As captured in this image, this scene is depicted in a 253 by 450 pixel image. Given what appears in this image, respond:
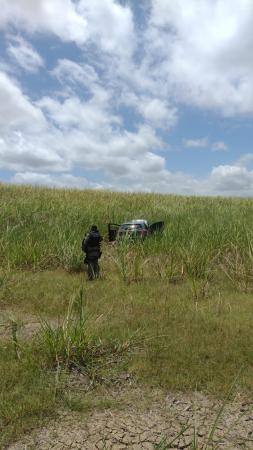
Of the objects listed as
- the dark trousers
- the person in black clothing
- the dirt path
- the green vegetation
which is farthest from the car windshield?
the dirt path

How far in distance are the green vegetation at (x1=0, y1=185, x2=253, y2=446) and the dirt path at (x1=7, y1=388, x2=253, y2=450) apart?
7.9 inches

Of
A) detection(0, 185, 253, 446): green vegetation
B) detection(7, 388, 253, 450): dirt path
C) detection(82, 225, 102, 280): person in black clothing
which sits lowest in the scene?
detection(7, 388, 253, 450): dirt path

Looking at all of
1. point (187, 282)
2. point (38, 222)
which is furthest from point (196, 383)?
point (38, 222)

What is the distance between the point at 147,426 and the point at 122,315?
289cm

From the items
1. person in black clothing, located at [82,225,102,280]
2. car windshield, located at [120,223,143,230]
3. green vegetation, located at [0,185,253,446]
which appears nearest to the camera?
green vegetation, located at [0,185,253,446]

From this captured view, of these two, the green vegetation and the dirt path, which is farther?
the green vegetation

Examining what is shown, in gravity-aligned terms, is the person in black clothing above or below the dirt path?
above

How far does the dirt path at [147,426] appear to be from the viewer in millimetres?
3477

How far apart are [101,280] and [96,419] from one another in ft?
17.7

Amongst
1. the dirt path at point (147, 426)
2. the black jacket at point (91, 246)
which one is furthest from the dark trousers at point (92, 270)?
the dirt path at point (147, 426)

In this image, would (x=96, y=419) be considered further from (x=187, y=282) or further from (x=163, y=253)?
(x=163, y=253)

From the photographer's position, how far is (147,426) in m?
3.76

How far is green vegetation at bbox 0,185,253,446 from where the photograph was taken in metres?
4.50

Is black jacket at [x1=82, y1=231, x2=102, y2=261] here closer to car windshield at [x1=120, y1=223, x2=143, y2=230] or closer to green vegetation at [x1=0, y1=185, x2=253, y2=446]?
green vegetation at [x1=0, y1=185, x2=253, y2=446]
